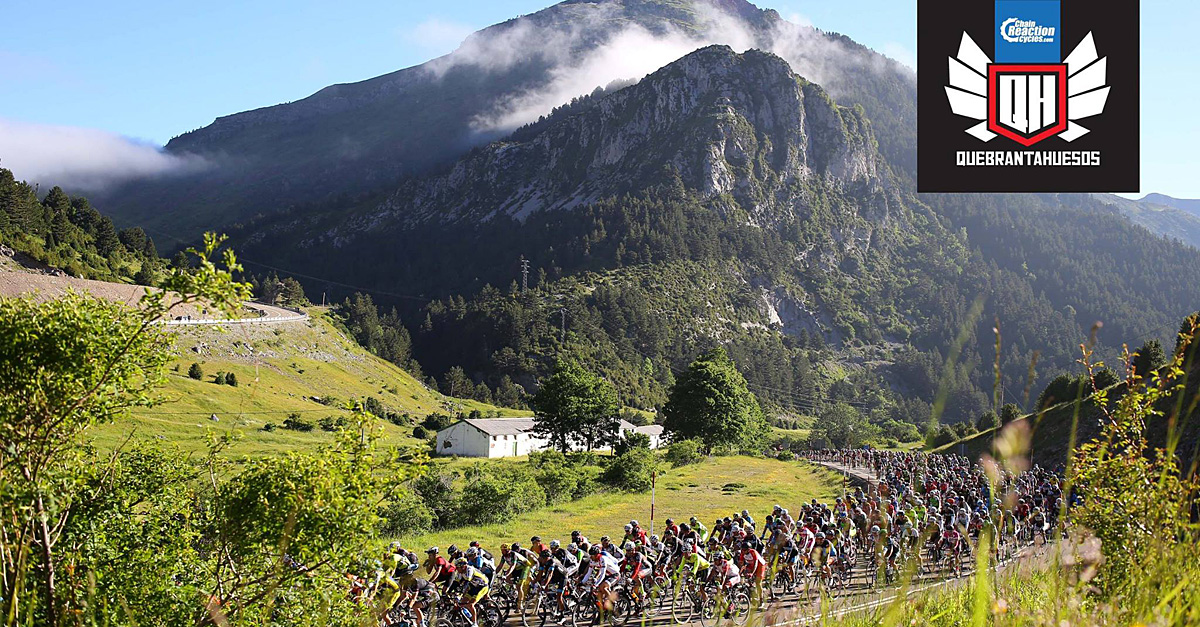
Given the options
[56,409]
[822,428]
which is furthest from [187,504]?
[822,428]

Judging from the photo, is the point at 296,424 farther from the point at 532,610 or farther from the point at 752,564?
the point at 752,564

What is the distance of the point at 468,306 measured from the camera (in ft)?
→ 602

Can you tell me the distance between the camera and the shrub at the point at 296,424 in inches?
2773

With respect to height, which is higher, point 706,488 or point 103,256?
point 103,256

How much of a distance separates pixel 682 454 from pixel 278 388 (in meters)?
52.9

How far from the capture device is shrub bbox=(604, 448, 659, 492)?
43.9 m

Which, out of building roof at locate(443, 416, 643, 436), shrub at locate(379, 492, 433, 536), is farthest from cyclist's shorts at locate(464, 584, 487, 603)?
building roof at locate(443, 416, 643, 436)

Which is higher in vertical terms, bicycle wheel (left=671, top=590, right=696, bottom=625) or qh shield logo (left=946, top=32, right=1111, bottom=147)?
qh shield logo (left=946, top=32, right=1111, bottom=147)

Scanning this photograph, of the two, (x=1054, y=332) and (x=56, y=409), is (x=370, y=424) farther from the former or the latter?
(x=1054, y=332)

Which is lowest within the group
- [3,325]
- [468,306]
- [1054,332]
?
[1054,332]

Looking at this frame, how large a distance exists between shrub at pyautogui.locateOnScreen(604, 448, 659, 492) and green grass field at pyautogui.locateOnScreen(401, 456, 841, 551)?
1.32 m

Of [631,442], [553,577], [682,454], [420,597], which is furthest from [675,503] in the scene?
[631,442]

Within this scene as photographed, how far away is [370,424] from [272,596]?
183 cm

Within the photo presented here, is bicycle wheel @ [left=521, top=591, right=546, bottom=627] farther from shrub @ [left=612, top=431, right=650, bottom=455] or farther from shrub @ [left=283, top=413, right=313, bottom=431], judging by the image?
shrub @ [left=283, top=413, right=313, bottom=431]
